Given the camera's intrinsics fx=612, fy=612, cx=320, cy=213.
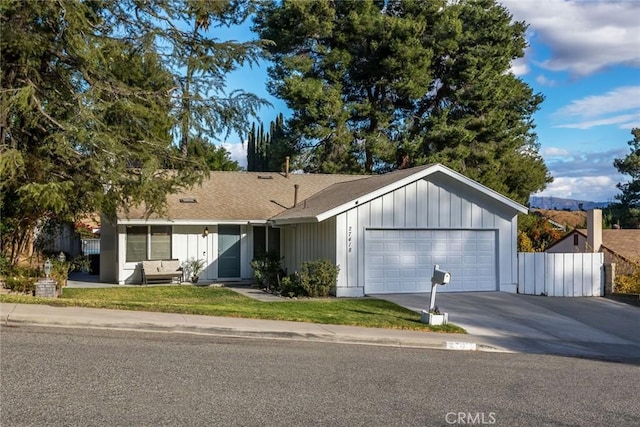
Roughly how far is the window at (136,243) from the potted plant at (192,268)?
152cm

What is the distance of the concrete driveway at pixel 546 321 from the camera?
11984mm

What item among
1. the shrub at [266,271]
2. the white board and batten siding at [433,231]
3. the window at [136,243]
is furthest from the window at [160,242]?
the white board and batten siding at [433,231]

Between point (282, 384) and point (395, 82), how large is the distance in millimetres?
29703

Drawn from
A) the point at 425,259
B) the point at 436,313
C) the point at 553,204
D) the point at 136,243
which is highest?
the point at 553,204

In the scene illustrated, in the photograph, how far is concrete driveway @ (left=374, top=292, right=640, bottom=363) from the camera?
11984 millimetres

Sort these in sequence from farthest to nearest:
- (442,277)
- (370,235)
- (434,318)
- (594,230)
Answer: (594,230), (370,235), (434,318), (442,277)

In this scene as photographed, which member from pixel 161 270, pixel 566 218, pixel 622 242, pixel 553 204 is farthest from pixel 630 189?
pixel 161 270

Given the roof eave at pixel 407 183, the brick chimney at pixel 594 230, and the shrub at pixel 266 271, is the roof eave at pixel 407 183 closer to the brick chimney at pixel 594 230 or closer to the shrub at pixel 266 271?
the shrub at pixel 266 271

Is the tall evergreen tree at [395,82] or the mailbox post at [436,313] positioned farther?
the tall evergreen tree at [395,82]

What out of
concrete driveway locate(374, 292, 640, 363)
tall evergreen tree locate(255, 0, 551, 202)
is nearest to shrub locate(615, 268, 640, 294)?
concrete driveway locate(374, 292, 640, 363)

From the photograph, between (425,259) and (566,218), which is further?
(566,218)

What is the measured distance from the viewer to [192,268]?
22.8 m

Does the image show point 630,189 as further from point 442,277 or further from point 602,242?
point 442,277

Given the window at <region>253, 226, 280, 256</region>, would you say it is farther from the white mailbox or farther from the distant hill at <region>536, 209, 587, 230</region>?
the distant hill at <region>536, 209, 587, 230</region>
